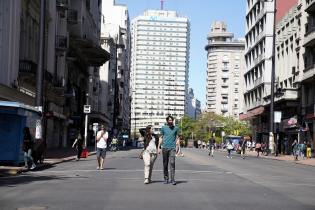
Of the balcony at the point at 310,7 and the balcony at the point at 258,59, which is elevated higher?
the balcony at the point at 310,7

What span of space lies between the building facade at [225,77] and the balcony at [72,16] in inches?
4524

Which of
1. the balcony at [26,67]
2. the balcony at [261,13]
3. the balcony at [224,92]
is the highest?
the balcony at [261,13]

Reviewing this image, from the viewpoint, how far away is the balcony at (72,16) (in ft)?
215

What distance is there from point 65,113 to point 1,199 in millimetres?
52975

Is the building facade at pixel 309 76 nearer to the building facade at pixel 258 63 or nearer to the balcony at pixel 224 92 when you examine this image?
the building facade at pixel 258 63

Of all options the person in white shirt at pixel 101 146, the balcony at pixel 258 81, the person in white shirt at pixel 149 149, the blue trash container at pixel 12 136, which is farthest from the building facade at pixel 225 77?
the person in white shirt at pixel 149 149

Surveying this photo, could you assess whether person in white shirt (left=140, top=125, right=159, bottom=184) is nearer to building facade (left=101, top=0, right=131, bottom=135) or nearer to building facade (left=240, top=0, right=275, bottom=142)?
building facade (left=240, top=0, right=275, bottom=142)

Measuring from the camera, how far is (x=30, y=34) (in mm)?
46469

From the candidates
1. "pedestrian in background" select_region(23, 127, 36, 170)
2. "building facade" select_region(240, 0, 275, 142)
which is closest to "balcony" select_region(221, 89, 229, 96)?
"building facade" select_region(240, 0, 275, 142)

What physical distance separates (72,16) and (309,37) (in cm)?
2431

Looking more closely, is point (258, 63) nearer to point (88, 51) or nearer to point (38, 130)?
point (88, 51)

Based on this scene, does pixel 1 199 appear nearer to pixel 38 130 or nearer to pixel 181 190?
pixel 181 190

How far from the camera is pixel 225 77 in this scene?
187000 mm

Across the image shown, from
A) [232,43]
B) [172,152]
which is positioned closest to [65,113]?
[172,152]
